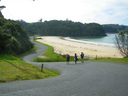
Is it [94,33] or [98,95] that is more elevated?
[94,33]

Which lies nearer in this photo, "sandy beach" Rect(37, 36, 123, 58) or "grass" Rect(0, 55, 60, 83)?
"grass" Rect(0, 55, 60, 83)

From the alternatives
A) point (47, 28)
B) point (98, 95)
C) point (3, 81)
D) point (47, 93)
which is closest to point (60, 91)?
point (47, 93)

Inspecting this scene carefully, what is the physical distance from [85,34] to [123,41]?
162066mm

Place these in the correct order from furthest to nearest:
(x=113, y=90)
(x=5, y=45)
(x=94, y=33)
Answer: (x=94, y=33) → (x=5, y=45) → (x=113, y=90)

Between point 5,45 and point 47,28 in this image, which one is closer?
point 5,45

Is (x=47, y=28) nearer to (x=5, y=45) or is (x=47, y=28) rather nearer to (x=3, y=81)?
(x=5, y=45)

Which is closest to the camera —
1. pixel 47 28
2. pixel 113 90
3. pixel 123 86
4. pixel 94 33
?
pixel 113 90

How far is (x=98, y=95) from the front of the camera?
7.18 meters

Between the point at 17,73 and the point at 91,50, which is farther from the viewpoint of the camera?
the point at 91,50

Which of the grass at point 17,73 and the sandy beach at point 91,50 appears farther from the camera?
the sandy beach at point 91,50

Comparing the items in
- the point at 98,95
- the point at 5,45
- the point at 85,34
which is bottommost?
the point at 98,95

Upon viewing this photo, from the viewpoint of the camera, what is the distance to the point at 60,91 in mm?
7465

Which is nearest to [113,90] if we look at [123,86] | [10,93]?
[123,86]

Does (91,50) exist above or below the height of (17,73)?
below
